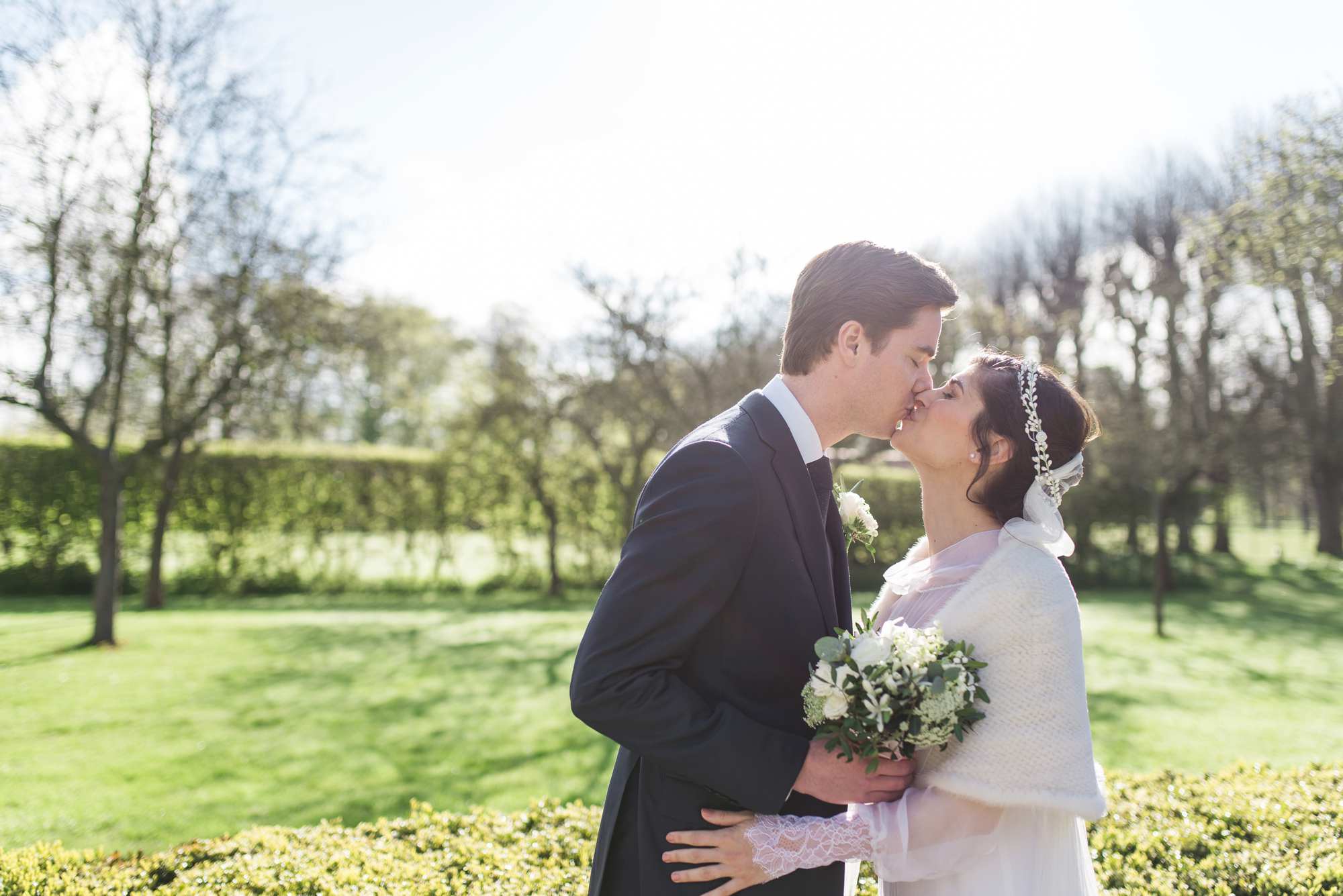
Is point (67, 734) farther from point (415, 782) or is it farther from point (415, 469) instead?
point (415, 469)

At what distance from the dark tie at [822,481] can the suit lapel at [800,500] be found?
0.08 metres

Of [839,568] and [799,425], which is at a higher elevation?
[799,425]

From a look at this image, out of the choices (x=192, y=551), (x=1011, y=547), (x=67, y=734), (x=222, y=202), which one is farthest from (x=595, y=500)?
(x=1011, y=547)

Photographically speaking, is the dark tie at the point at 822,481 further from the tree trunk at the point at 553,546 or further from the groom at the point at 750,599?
the tree trunk at the point at 553,546

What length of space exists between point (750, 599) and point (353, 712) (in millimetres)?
7642

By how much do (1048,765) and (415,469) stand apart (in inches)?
679

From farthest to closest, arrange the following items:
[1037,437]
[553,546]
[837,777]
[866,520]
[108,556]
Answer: [553,546]
[108,556]
[866,520]
[1037,437]
[837,777]

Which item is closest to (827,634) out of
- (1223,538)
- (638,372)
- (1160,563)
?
(638,372)

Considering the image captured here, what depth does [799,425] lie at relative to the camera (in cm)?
226

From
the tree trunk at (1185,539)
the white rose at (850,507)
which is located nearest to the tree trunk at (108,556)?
the white rose at (850,507)

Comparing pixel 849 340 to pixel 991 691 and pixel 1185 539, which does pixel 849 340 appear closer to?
pixel 991 691

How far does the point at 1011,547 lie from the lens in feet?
7.97

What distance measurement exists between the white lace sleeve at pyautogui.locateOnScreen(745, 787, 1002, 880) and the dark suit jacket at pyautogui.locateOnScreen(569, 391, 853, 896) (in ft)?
0.28

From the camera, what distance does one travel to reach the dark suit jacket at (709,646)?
1877 mm
